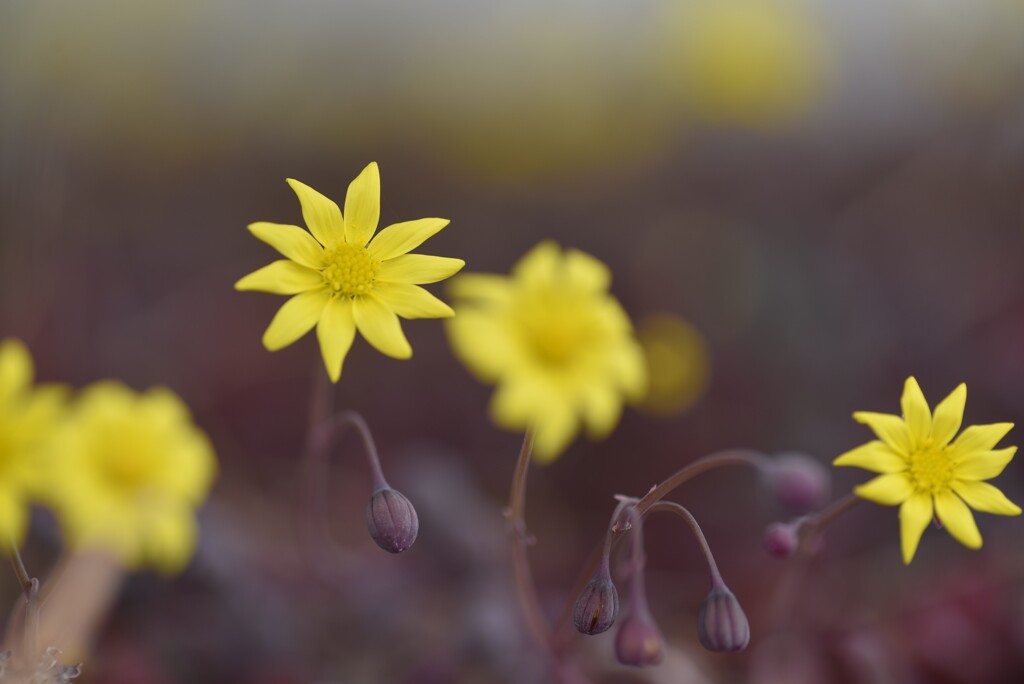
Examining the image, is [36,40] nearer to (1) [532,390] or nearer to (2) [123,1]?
(2) [123,1]

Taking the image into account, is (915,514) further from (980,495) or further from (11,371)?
(11,371)

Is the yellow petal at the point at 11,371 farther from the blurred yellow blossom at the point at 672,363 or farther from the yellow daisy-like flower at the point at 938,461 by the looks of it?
the blurred yellow blossom at the point at 672,363

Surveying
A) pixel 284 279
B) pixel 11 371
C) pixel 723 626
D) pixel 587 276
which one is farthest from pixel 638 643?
pixel 11 371

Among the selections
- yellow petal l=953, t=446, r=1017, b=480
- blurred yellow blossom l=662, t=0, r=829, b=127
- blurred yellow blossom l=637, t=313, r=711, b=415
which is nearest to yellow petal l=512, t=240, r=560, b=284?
yellow petal l=953, t=446, r=1017, b=480

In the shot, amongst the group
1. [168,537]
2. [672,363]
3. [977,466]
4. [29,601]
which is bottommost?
[168,537]

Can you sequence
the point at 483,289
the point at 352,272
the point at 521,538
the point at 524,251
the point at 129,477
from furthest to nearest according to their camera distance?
the point at 524,251
the point at 129,477
the point at 483,289
the point at 521,538
the point at 352,272

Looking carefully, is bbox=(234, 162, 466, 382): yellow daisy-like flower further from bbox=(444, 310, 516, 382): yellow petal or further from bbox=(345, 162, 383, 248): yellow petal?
bbox=(444, 310, 516, 382): yellow petal
